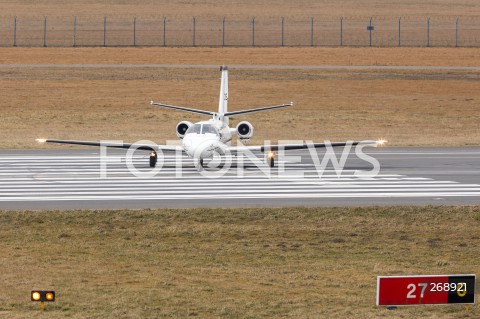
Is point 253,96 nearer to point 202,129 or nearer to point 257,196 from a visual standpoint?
point 202,129

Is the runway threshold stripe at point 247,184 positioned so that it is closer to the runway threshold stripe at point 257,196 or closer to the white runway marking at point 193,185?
the white runway marking at point 193,185

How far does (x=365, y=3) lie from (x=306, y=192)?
347 ft

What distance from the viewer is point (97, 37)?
101 meters

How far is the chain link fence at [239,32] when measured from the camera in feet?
313

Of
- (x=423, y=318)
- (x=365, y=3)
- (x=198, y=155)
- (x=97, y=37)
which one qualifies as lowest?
(x=423, y=318)

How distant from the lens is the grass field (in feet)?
60.8

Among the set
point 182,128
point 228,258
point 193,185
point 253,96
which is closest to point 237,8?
point 253,96

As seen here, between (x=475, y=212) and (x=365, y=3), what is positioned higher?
(x=365, y=3)

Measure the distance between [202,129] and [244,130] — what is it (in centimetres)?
271

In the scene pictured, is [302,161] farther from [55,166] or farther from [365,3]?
[365,3]

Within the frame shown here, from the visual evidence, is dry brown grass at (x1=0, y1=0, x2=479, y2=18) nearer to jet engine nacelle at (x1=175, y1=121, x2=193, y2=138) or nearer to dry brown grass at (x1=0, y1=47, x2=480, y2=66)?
dry brown grass at (x1=0, y1=47, x2=480, y2=66)

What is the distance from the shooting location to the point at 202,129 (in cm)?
3831

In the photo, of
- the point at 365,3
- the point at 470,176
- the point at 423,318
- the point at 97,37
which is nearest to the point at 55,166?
the point at 470,176

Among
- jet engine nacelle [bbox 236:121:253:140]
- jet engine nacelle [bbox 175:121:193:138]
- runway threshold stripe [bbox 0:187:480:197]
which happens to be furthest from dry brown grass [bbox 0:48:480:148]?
runway threshold stripe [bbox 0:187:480:197]
